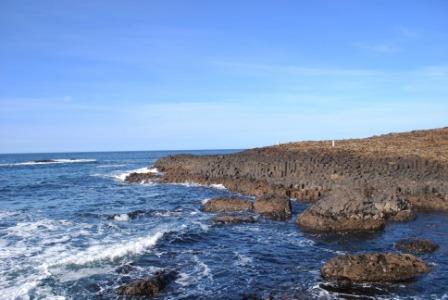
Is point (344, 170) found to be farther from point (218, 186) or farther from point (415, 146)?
point (218, 186)

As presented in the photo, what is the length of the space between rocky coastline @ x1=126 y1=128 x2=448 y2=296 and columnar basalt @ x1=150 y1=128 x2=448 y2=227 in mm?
56

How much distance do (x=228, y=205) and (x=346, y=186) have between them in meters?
7.83

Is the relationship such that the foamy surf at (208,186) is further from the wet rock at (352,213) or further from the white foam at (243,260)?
the white foam at (243,260)

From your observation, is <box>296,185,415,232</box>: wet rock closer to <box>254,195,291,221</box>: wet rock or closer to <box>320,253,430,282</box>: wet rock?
<box>254,195,291,221</box>: wet rock

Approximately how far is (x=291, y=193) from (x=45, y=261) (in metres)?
20.7

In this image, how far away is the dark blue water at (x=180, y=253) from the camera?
14320mm

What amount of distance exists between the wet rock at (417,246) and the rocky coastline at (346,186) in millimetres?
38

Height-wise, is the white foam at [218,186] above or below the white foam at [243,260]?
above

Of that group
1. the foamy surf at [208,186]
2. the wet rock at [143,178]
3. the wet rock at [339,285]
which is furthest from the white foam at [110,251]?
the wet rock at [143,178]

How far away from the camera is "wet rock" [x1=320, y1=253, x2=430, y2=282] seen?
1475 cm

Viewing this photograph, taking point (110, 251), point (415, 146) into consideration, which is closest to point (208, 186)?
point (415, 146)

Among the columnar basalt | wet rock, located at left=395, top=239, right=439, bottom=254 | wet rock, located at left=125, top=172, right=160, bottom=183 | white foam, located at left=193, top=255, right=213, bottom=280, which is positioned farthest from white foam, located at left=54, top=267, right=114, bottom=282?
wet rock, located at left=125, top=172, right=160, bottom=183

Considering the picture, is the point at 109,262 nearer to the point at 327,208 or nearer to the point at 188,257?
the point at 188,257

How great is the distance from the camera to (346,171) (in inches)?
1341
